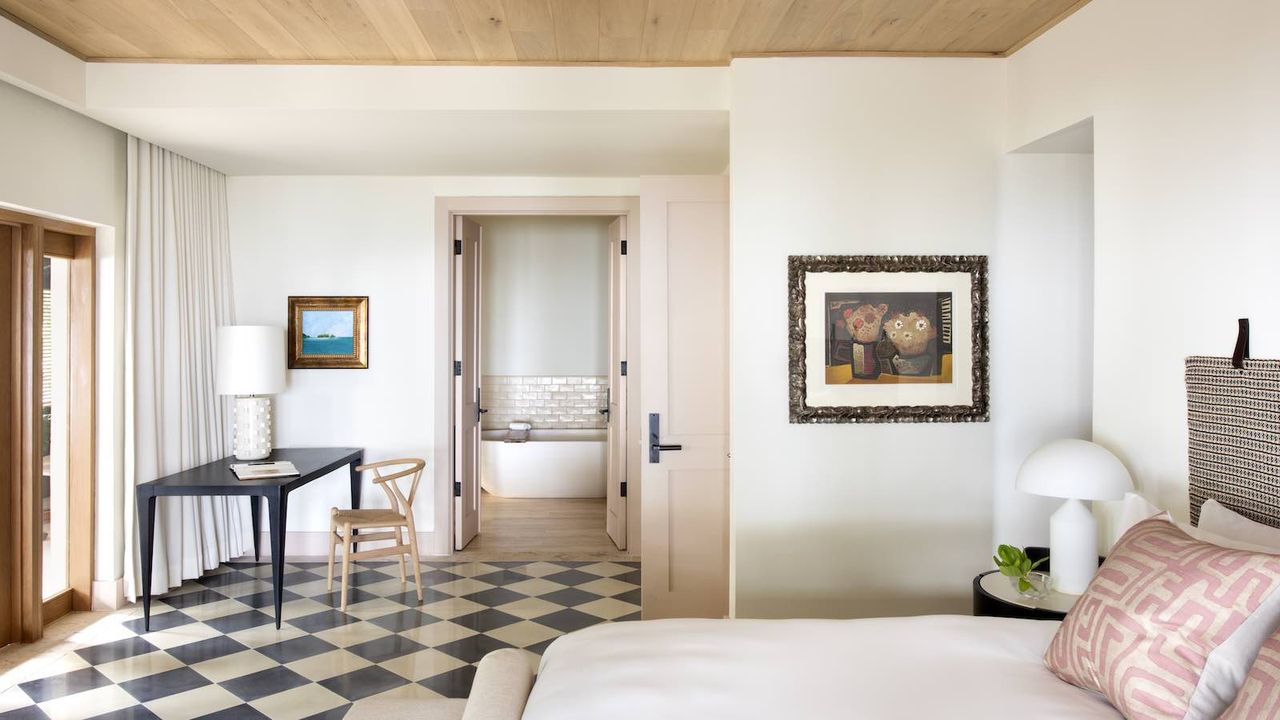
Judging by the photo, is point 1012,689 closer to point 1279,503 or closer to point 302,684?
point 1279,503

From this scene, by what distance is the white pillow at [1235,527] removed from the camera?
6.59 ft

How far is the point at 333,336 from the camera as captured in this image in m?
5.45

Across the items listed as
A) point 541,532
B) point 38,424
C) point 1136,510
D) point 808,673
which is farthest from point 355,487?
point 1136,510

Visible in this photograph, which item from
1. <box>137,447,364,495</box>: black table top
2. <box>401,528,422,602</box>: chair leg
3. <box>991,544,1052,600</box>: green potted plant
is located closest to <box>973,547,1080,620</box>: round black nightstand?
<box>991,544,1052,600</box>: green potted plant

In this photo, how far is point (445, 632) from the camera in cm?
414

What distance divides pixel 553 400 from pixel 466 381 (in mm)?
2683

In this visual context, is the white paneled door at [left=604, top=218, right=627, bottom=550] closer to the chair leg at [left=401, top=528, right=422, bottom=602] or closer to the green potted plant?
the chair leg at [left=401, top=528, right=422, bottom=602]

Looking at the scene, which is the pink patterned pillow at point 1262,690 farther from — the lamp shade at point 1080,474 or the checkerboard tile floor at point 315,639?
the checkerboard tile floor at point 315,639

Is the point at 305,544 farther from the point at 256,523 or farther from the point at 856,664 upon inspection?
the point at 856,664

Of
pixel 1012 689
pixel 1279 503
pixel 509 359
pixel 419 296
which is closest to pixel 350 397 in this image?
pixel 419 296

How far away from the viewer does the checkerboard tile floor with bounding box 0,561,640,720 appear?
332cm

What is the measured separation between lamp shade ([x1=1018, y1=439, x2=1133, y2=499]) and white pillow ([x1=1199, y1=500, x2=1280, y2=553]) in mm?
Answer: 308

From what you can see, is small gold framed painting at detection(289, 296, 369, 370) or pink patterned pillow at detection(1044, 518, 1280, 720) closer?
pink patterned pillow at detection(1044, 518, 1280, 720)

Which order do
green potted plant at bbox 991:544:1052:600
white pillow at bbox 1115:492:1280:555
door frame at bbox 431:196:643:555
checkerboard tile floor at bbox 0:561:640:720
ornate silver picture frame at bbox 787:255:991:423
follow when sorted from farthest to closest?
door frame at bbox 431:196:643:555 → ornate silver picture frame at bbox 787:255:991:423 → checkerboard tile floor at bbox 0:561:640:720 → green potted plant at bbox 991:544:1052:600 → white pillow at bbox 1115:492:1280:555
